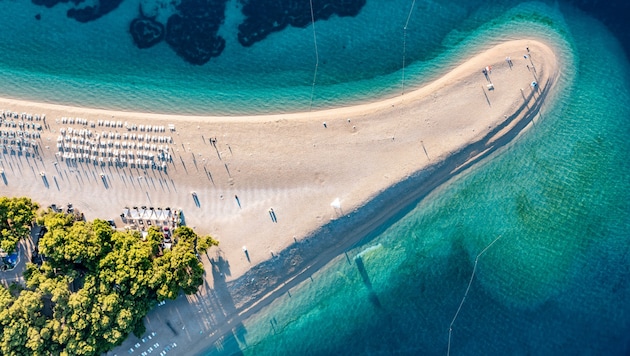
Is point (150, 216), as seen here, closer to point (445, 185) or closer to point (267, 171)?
point (267, 171)

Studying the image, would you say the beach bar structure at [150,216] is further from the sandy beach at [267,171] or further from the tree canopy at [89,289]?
the tree canopy at [89,289]

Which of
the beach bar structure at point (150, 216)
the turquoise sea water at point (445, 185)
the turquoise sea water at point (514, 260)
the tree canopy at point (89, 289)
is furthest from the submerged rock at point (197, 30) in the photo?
the turquoise sea water at point (514, 260)

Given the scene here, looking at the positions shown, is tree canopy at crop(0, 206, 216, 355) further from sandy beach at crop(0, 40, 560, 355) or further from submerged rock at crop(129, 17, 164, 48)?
submerged rock at crop(129, 17, 164, 48)

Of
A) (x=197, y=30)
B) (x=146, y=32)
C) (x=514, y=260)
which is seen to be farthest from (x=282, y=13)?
(x=514, y=260)

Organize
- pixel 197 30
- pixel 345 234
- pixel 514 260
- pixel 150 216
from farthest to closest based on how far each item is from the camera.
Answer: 1. pixel 197 30
2. pixel 514 260
3. pixel 345 234
4. pixel 150 216

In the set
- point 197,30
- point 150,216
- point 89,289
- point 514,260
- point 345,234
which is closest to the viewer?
point 89,289

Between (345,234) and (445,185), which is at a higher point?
(445,185)

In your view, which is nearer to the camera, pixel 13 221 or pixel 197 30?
pixel 13 221
